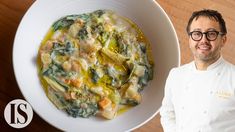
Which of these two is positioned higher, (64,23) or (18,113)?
(64,23)

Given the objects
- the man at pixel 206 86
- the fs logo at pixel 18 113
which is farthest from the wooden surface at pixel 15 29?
the man at pixel 206 86

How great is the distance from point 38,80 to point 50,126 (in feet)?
0.29

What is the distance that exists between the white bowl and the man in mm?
145

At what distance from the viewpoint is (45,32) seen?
770 millimetres

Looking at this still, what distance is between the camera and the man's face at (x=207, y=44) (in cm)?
52

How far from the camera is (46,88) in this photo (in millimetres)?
740

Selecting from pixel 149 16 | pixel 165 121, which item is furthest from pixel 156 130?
pixel 149 16

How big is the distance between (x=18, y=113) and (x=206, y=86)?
347 mm

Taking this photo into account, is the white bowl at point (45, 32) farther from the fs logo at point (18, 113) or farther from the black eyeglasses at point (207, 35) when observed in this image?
the black eyeglasses at point (207, 35)

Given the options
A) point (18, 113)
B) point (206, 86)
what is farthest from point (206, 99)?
point (18, 113)

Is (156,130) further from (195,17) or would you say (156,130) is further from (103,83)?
(195,17)

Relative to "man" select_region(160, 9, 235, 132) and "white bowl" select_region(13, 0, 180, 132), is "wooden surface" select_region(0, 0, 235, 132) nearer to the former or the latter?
"white bowl" select_region(13, 0, 180, 132)

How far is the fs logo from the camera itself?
715mm

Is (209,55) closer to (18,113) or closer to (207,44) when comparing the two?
(207,44)
